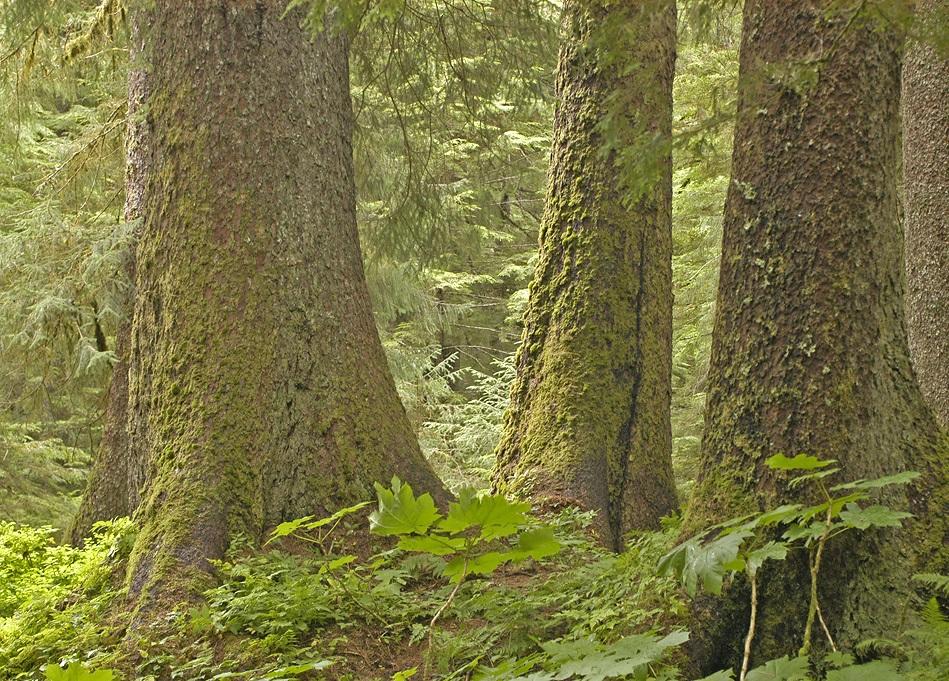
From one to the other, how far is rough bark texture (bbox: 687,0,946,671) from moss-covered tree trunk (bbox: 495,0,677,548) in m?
1.91

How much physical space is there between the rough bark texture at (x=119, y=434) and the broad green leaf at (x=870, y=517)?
15.6 feet

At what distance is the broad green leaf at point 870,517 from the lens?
2.68m

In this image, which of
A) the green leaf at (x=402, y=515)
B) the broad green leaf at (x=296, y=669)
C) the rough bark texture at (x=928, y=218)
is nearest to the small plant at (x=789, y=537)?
the green leaf at (x=402, y=515)

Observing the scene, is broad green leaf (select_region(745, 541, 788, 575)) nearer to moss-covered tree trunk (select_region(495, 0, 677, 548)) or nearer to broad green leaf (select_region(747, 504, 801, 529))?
broad green leaf (select_region(747, 504, 801, 529))

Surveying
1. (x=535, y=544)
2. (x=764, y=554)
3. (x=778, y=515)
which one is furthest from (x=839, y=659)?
(x=535, y=544)

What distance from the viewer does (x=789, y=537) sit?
111 inches

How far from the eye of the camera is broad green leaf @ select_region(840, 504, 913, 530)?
105 inches

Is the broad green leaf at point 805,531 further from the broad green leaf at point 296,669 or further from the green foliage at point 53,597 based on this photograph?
the green foliage at point 53,597

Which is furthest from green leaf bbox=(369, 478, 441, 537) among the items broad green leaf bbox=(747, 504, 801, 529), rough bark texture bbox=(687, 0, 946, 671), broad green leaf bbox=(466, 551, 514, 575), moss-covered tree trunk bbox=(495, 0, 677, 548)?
moss-covered tree trunk bbox=(495, 0, 677, 548)

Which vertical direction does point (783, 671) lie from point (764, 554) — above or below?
below

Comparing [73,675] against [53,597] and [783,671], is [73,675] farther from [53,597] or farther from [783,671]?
[53,597]

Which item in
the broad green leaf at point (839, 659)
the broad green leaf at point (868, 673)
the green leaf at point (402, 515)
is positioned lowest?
the broad green leaf at point (839, 659)

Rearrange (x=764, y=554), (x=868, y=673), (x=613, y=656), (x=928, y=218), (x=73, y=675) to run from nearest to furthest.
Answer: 1. (x=73, y=675)
2. (x=868, y=673)
3. (x=613, y=656)
4. (x=764, y=554)
5. (x=928, y=218)

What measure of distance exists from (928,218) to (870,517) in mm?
5364
